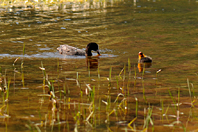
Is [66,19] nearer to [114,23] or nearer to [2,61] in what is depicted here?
[114,23]

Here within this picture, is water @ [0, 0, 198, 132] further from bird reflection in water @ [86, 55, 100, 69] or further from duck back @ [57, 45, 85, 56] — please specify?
duck back @ [57, 45, 85, 56]

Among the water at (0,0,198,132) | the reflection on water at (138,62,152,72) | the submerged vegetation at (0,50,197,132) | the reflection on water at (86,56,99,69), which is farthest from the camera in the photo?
the reflection on water at (86,56,99,69)

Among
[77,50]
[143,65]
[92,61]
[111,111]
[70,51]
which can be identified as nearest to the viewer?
[111,111]

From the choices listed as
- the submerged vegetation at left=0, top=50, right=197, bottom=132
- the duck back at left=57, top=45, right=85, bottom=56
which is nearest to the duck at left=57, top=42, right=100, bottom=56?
the duck back at left=57, top=45, right=85, bottom=56

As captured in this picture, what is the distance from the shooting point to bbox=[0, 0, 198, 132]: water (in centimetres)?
591

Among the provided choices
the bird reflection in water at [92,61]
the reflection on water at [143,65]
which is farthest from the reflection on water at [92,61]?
the reflection on water at [143,65]

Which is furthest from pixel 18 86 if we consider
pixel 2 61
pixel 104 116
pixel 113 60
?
pixel 113 60

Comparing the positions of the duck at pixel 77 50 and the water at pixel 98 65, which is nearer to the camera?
the water at pixel 98 65

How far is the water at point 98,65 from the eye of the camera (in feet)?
19.4

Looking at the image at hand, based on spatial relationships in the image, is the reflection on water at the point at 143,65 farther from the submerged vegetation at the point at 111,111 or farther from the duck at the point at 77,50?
the submerged vegetation at the point at 111,111

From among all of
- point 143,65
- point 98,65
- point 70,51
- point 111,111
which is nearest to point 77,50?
point 70,51

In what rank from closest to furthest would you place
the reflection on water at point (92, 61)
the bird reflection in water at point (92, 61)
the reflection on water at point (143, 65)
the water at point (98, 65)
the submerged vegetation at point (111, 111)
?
1. the submerged vegetation at point (111, 111)
2. the water at point (98, 65)
3. the reflection on water at point (143, 65)
4. the bird reflection in water at point (92, 61)
5. the reflection on water at point (92, 61)

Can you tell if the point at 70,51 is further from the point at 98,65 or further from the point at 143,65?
the point at 143,65

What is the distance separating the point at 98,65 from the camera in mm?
11914
